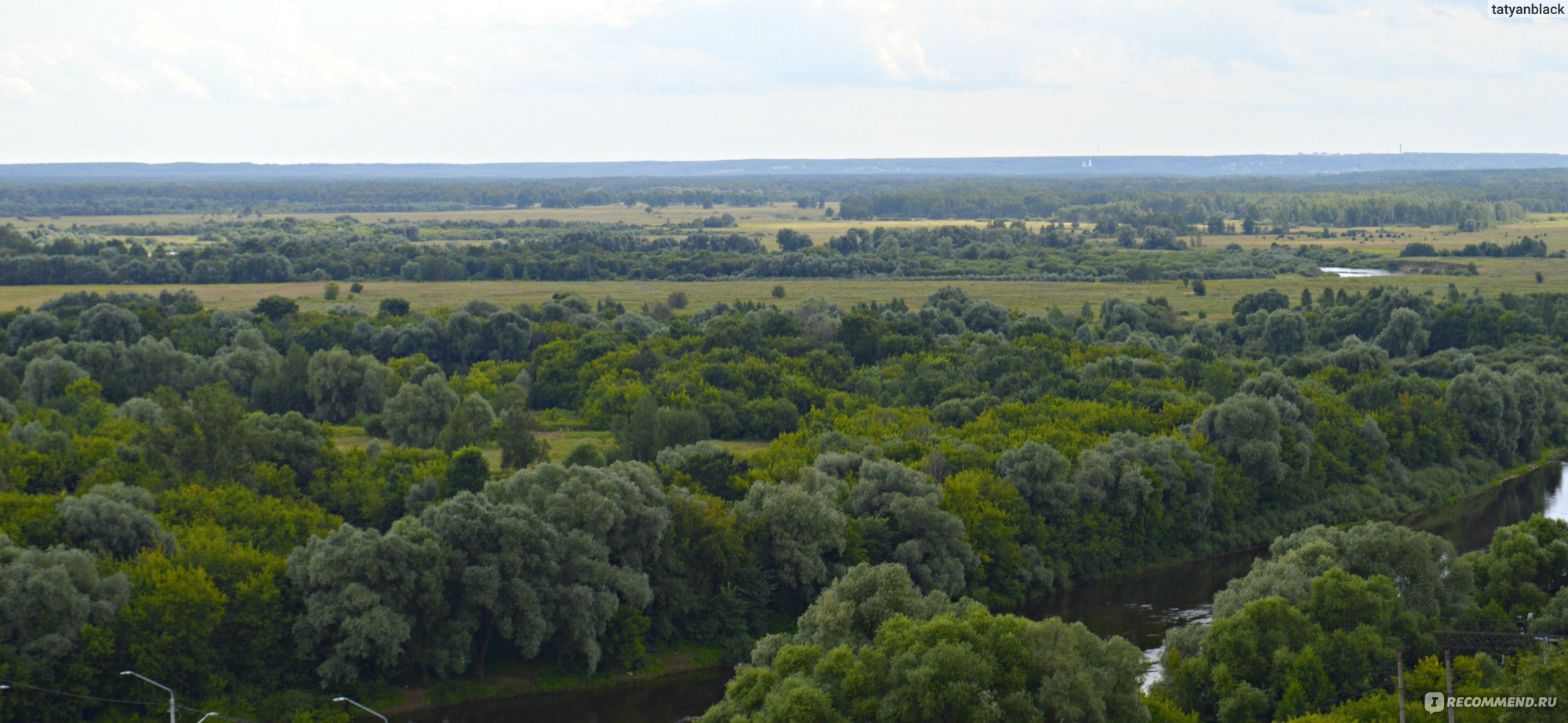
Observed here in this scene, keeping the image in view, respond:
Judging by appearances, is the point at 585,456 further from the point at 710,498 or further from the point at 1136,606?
the point at 1136,606

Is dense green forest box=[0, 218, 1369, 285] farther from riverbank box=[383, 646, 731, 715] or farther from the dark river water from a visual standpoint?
riverbank box=[383, 646, 731, 715]

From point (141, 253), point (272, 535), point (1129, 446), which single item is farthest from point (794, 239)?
point (272, 535)

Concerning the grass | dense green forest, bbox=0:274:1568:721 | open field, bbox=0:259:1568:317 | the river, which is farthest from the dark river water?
the river

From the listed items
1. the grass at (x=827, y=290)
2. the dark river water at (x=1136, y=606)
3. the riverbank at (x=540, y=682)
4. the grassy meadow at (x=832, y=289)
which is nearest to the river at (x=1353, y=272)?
the grassy meadow at (x=832, y=289)

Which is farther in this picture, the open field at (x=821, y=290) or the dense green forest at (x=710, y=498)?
the open field at (x=821, y=290)

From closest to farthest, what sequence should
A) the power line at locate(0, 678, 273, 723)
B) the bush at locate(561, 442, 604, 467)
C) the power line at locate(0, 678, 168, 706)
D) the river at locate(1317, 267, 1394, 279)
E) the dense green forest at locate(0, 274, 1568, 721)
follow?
the power line at locate(0, 678, 168, 706)
the power line at locate(0, 678, 273, 723)
the dense green forest at locate(0, 274, 1568, 721)
the bush at locate(561, 442, 604, 467)
the river at locate(1317, 267, 1394, 279)

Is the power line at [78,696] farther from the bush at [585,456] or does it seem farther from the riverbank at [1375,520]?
the riverbank at [1375,520]

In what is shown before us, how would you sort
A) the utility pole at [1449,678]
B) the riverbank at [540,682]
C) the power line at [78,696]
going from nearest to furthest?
1. the utility pole at [1449,678]
2. the power line at [78,696]
3. the riverbank at [540,682]
